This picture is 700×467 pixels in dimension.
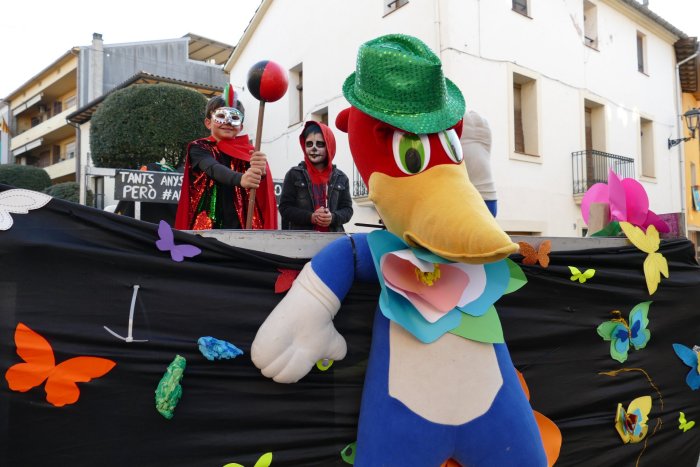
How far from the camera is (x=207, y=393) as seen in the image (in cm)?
160

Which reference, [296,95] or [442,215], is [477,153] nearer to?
[442,215]

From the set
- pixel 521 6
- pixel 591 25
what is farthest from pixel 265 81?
pixel 591 25

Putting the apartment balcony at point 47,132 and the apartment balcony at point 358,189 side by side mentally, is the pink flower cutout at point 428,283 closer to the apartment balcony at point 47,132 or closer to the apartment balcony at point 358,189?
the apartment balcony at point 358,189

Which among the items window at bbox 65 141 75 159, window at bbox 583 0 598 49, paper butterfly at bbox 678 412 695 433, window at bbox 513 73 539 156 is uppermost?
window at bbox 65 141 75 159

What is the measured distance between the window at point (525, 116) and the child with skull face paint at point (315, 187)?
8.16m

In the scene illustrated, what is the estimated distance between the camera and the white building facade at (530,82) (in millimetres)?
9867

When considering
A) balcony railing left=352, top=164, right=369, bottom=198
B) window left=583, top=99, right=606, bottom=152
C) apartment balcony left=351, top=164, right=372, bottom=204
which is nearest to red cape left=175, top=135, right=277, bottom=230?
apartment balcony left=351, top=164, right=372, bottom=204

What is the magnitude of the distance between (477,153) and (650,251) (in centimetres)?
119

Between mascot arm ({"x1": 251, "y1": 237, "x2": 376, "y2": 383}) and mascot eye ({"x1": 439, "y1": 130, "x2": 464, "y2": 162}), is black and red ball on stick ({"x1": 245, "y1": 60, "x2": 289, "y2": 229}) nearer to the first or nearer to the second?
mascot arm ({"x1": 251, "y1": 237, "x2": 376, "y2": 383})

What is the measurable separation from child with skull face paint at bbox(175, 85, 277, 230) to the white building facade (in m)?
7.16

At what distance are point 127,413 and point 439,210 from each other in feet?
3.36

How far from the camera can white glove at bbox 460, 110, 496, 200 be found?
200 cm

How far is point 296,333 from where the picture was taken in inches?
61.8

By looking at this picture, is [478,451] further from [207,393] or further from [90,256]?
[90,256]
